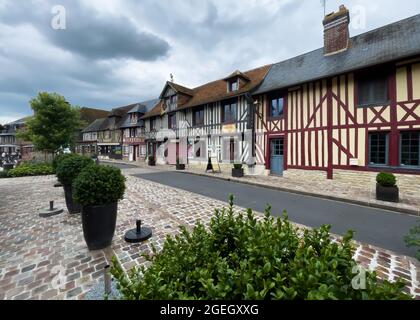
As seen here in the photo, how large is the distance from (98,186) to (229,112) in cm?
1122

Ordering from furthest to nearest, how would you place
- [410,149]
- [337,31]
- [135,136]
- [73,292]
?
[135,136] < [337,31] < [410,149] < [73,292]

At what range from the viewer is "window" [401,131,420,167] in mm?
6969

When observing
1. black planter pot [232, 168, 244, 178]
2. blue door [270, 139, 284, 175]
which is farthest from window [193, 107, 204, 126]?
blue door [270, 139, 284, 175]

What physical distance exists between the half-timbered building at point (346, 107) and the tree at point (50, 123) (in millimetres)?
12363

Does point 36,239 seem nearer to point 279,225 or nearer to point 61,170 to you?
point 61,170

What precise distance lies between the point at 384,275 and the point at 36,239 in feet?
18.0

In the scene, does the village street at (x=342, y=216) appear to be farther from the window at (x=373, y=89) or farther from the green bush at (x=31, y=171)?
the green bush at (x=31, y=171)

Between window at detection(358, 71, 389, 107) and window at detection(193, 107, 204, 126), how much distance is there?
386 inches

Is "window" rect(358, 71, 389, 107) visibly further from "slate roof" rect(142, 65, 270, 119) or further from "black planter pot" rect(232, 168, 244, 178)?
"black planter pot" rect(232, 168, 244, 178)

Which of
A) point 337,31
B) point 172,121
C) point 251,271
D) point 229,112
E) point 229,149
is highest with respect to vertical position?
point 337,31

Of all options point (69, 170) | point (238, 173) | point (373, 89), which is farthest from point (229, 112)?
point (69, 170)

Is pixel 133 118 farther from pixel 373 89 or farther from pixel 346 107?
pixel 373 89

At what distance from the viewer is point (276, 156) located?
1096 cm

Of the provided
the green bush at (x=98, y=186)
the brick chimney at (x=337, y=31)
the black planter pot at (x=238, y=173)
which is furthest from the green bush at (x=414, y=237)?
the brick chimney at (x=337, y=31)
